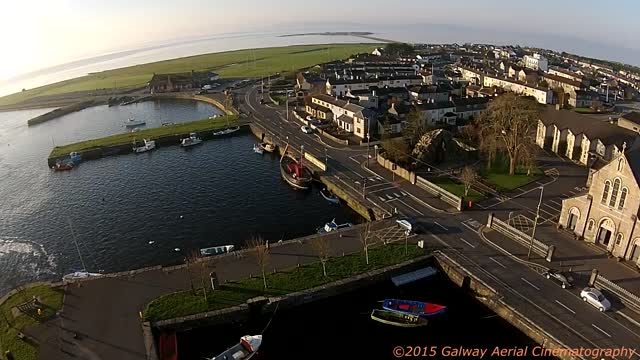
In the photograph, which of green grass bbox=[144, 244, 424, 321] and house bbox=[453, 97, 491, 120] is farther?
house bbox=[453, 97, 491, 120]

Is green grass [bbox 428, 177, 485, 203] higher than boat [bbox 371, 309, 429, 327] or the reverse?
higher

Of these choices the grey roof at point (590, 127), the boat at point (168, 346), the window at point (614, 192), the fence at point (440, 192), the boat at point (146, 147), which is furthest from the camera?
the boat at point (146, 147)

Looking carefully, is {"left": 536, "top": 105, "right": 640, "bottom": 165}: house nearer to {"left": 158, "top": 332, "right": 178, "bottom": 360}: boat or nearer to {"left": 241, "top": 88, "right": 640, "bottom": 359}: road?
{"left": 241, "top": 88, "right": 640, "bottom": 359}: road

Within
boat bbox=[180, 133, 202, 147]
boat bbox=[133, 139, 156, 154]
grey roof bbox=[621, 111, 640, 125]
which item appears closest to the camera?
grey roof bbox=[621, 111, 640, 125]

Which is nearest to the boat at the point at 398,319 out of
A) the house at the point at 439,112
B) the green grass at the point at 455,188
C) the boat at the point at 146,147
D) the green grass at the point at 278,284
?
the green grass at the point at 278,284

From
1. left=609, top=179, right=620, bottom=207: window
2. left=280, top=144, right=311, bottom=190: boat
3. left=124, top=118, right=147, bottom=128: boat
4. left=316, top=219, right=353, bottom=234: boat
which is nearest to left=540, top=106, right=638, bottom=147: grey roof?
left=609, top=179, right=620, bottom=207: window

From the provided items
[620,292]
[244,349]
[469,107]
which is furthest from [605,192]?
[469,107]

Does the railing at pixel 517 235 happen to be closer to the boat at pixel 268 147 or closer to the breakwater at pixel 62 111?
the boat at pixel 268 147

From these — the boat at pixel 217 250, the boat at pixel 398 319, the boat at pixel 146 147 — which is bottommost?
the boat at pixel 398 319
